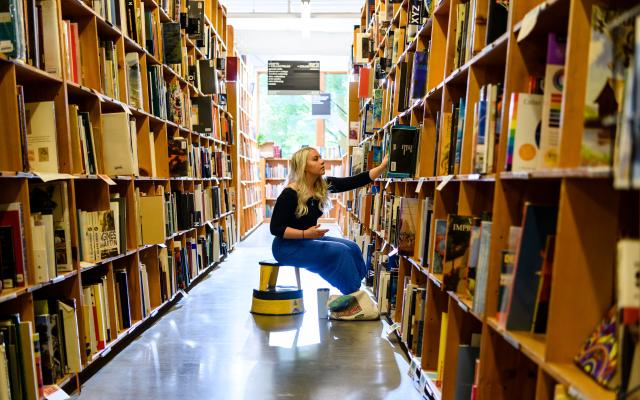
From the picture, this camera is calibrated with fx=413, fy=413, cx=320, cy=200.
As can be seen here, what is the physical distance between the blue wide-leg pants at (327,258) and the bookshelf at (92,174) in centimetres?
86

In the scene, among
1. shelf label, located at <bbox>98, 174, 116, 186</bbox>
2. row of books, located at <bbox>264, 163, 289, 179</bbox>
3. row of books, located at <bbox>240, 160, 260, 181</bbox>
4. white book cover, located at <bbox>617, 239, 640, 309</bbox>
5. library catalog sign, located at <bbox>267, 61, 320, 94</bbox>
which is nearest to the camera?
white book cover, located at <bbox>617, 239, 640, 309</bbox>

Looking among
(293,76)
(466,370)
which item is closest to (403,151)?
(466,370)

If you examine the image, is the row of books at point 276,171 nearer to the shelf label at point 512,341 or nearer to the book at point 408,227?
the book at point 408,227

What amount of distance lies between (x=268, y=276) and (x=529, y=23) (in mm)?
2465

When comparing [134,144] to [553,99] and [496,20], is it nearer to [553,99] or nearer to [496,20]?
[496,20]

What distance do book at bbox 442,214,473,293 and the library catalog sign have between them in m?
6.47

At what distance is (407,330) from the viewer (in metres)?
2.31

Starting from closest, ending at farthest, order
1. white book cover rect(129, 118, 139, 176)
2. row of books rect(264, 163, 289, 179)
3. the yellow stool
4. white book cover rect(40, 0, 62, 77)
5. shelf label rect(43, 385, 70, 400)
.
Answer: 1. shelf label rect(43, 385, 70, 400)
2. white book cover rect(40, 0, 62, 77)
3. white book cover rect(129, 118, 139, 176)
4. the yellow stool
5. row of books rect(264, 163, 289, 179)

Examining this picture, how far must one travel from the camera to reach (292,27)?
738 centimetres

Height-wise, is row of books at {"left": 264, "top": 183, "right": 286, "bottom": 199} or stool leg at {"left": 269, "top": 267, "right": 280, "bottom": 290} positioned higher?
row of books at {"left": 264, "top": 183, "right": 286, "bottom": 199}

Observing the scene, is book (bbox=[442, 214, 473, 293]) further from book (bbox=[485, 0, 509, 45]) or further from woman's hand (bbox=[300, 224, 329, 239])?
woman's hand (bbox=[300, 224, 329, 239])

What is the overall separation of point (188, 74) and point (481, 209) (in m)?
3.14

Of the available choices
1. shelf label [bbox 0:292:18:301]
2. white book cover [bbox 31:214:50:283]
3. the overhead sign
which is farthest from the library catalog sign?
shelf label [bbox 0:292:18:301]

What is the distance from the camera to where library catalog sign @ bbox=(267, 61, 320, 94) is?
301 inches
